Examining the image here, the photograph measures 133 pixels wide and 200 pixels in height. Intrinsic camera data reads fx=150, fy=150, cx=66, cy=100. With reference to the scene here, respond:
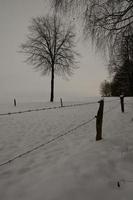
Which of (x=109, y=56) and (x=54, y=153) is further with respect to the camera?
(x=109, y=56)

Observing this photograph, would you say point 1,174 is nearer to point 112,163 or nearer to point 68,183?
point 68,183

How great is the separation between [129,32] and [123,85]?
3193cm

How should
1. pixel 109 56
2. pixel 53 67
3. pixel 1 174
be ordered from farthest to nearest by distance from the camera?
pixel 53 67 < pixel 109 56 < pixel 1 174

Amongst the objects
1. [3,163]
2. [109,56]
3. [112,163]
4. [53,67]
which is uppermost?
[53,67]

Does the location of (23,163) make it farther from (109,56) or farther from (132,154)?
(109,56)

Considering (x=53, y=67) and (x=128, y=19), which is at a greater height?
(x=53, y=67)

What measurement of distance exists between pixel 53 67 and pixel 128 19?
1626 cm

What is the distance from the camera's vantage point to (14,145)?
4453 millimetres

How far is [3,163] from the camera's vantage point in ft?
10.9

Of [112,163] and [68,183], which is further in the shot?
[112,163]

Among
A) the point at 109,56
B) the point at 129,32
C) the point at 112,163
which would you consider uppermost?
the point at 129,32

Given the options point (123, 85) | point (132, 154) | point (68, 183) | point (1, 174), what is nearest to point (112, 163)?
point (132, 154)

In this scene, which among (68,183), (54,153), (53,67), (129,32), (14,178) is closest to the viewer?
(68,183)

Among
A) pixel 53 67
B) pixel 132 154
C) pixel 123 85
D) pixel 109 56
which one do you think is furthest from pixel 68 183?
pixel 123 85
